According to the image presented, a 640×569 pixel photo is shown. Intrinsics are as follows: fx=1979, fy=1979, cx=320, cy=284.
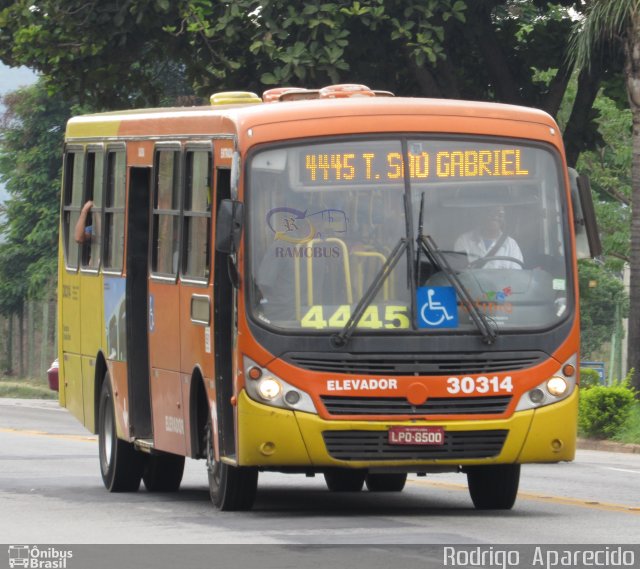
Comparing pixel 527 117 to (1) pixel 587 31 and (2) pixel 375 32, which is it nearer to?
(1) pixel 587 31

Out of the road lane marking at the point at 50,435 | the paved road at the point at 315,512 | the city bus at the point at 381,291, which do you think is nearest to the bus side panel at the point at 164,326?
the city bus at the point at 381,291

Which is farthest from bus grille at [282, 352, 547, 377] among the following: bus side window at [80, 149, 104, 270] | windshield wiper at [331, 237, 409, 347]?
bus side window at [80, 149, 104, 270]

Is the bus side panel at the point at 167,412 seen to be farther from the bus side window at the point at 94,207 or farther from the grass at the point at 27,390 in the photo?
the grass at the point at 27,390

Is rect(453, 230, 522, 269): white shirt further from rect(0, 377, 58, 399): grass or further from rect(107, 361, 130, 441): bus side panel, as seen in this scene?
rect(0, 377, 58, 399): grass

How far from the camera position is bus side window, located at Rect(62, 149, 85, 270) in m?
18.7

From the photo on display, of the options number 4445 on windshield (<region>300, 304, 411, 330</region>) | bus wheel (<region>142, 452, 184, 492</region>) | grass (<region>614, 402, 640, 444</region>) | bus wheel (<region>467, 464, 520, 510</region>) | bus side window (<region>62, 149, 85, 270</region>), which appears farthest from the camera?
grass (<region>614, 402, 640, 444</region>)

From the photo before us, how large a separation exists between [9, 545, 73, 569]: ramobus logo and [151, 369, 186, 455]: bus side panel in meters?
3.62

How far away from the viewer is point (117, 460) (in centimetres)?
1716

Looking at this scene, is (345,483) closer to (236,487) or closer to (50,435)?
(236,487)

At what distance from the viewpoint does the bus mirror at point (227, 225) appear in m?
13.5

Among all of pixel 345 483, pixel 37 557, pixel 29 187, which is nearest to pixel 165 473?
pixel 345 483

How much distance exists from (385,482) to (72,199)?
14.4 feet

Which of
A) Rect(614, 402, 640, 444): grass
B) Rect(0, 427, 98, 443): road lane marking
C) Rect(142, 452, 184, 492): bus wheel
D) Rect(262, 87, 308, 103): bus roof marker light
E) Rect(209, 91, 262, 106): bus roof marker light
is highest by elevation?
Rect(262, 87, 308, 103): bus roof marker light

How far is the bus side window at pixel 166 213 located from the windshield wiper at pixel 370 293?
2282 millimetres
